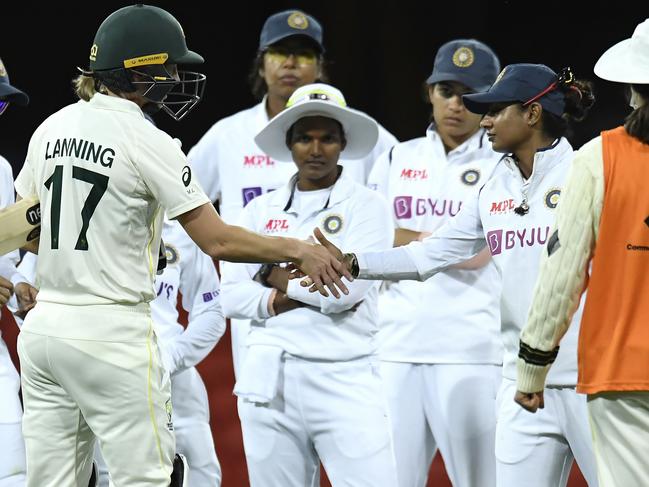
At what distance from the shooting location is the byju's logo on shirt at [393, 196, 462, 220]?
15.5ft

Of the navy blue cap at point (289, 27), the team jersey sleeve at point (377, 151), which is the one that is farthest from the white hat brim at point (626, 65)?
the navy blue cap at point (289, 27)

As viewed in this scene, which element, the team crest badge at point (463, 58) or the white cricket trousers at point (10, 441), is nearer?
the white cricket trousers at point (10, 441)

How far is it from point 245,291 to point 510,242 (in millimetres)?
966

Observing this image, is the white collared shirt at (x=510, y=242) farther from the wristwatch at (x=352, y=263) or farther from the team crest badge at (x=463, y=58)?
the team crest badge at (x=463, y=58)

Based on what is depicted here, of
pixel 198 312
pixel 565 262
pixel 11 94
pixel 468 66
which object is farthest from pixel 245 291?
pixel 565 262

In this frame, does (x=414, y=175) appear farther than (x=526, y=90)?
Yes

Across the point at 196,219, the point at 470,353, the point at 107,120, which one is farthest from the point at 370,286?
the point at 107,120

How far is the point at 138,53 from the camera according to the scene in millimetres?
3434

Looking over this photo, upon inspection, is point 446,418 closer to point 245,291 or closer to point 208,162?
point 245,291

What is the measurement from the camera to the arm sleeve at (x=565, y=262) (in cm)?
293

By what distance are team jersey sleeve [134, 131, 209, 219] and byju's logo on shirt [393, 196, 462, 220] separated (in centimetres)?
157

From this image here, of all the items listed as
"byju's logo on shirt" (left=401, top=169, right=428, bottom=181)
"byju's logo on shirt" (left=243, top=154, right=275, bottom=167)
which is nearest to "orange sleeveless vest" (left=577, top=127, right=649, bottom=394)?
"byju's logo on shirt" (left=401, top=169, right=428, bottom=181)

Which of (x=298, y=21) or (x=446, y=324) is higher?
(x=298, y=21)

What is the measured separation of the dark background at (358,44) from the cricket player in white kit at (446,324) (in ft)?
8.20
